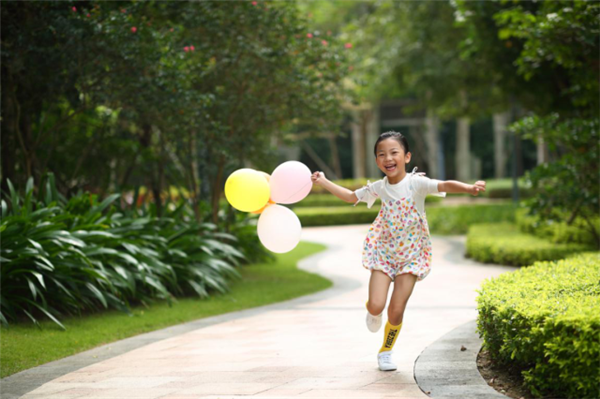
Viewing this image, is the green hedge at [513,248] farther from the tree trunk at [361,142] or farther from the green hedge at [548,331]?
the tree trunk at [361,142]

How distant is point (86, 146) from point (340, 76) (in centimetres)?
389

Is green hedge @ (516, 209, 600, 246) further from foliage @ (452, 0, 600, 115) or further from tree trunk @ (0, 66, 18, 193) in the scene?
tree trunk @ (0, 66, 18, 193)

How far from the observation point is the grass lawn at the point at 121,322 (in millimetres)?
5504

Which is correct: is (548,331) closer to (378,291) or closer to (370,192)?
(378,291)

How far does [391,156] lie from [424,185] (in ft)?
0.93

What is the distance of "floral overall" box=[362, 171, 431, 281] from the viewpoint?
4551mm

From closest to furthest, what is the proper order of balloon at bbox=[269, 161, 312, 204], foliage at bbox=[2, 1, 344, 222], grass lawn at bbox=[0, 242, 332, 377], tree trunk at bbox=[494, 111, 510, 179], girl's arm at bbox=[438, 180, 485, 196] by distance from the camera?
girl's arm at bbox=[438, 180, 485, 196] < balloon at bbox=[269, 161, 312, 204] < grass lawn at bbox=[0, 242, 332, 377] < foliage at bbox=[2, 1, 344, 222] < tree trunk at bbox=[494, 111, 510, 179]

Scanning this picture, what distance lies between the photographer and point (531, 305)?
3885 millimetres

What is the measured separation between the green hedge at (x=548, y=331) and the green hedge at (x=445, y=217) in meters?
13.0

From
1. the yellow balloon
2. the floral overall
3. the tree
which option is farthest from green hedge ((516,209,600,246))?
the yellow balloon

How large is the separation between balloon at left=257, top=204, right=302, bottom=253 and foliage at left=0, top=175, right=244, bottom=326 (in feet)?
7.72

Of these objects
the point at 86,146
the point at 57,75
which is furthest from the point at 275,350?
the point at 86,146

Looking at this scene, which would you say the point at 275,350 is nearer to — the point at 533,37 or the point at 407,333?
the point at 407,333

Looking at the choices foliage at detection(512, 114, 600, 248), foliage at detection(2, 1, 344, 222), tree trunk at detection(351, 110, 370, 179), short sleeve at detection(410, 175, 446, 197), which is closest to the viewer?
short sleeve at detection(410, 175, 446, 197)
